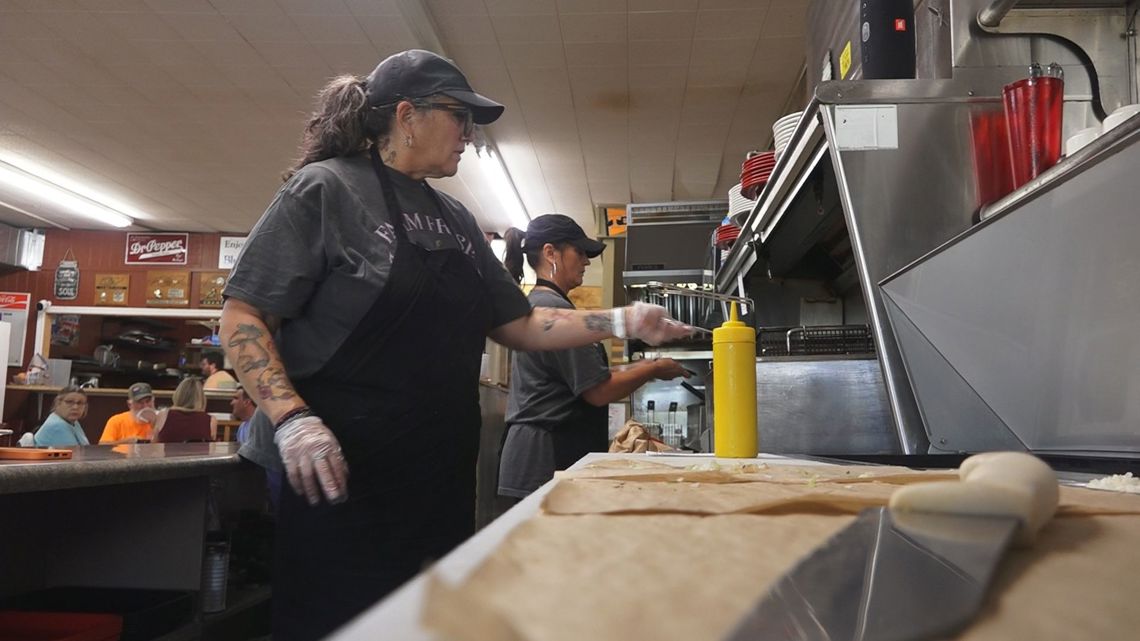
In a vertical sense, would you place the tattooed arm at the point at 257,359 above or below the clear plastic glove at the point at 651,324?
below

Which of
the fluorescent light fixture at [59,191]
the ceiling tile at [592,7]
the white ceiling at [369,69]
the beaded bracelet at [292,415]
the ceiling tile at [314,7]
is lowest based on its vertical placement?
the beaded bracelet at [292,415]

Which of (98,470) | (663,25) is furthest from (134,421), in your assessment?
(98,470)

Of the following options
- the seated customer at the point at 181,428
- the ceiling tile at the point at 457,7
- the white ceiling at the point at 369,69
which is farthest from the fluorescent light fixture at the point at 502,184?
the seated customer at the point at 181,428

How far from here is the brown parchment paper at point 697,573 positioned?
0.32m

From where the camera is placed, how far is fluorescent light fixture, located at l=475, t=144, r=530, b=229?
23.7 feet

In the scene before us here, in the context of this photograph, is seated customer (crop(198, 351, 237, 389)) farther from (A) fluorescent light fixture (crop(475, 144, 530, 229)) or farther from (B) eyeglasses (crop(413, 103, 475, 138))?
(B) eyeglasses (crop(413, 103, 475, 138))

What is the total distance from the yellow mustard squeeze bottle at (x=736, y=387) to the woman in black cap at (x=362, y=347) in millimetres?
535

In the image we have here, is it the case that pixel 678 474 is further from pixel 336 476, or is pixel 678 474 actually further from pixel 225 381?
pixel 225 381

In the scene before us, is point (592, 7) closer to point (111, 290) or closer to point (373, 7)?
point (373, 7)

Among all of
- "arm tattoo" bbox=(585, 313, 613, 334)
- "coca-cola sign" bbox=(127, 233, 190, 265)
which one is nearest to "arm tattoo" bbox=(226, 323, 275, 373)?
"arm tattoo" bbox=(585, 313, 613, 334)

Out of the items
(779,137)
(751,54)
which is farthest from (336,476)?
(751,54)

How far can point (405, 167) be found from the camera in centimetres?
174

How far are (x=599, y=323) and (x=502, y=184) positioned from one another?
646 centimetres

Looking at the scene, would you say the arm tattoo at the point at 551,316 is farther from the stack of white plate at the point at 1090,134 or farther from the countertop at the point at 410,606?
the countertop at the point at 410,606
